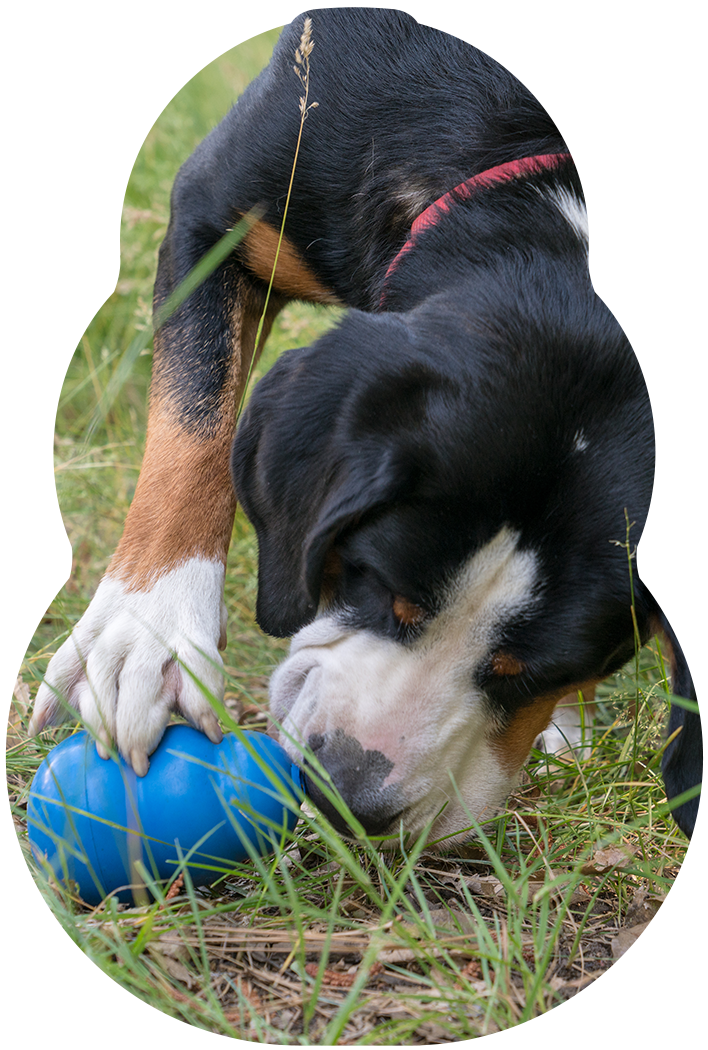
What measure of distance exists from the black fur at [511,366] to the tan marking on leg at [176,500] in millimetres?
225

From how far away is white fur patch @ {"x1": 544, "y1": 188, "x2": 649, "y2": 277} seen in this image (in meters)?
2.01

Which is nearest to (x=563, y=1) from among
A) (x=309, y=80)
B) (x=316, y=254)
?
(x=309, y=80)

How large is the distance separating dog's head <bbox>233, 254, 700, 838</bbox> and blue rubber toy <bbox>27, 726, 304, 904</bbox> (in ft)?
0.41

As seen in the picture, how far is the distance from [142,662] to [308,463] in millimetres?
541

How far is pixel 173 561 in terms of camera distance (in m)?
2.30

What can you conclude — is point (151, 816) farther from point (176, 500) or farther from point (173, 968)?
point (176, 500)

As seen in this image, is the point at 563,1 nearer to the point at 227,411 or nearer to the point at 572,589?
the point at 227,411

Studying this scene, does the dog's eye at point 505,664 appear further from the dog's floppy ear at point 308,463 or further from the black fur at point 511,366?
the dog's floppy ear at point 308,463

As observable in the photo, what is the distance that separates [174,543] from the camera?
91.4 inches

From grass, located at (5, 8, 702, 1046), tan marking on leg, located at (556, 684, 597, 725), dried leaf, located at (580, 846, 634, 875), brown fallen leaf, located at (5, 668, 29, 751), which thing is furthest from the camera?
tan marking on leg, located at (556, 684, 597, 725)

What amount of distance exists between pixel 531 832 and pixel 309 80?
5.87 ft

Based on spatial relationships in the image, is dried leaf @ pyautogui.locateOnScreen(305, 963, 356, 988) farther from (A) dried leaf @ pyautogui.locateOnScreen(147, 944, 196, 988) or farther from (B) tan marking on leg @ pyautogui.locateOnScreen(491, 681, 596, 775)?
(B) tan marking on leg @ pyautogui.locateOnScreen(491, 681, 596, 775)

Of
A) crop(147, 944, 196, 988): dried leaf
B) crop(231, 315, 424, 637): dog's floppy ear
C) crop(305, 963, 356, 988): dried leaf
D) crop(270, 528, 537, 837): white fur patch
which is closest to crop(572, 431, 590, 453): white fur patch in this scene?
crop(270, 528, 537, 837): white fur patch

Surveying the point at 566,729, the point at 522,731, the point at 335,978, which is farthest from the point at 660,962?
the point at 566,729
